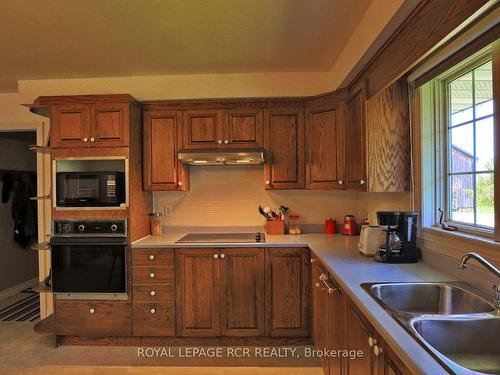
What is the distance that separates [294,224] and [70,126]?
224 centimetres

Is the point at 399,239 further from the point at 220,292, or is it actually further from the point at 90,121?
the point at 90,121

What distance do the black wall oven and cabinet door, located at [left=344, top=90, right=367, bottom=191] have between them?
196 centimetres

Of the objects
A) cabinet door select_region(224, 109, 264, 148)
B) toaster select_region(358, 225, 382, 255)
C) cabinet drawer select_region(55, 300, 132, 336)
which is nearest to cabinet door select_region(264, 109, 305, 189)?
cabinet door select_region(224, 109, 264, 148)

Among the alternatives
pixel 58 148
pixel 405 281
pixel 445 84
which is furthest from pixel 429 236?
pixel 58 148

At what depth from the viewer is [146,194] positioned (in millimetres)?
3002

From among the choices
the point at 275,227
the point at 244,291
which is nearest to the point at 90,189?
the point at 244,291

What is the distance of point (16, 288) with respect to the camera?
4.14 meters

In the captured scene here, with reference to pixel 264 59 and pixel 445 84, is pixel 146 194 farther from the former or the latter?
pixel 445 84

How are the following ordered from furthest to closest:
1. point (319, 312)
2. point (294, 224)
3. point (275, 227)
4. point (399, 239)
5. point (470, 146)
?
point (294, 224), point (275, 227), point (319, 312), point (399, 239), point (470, 146)

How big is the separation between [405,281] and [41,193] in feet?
10.9

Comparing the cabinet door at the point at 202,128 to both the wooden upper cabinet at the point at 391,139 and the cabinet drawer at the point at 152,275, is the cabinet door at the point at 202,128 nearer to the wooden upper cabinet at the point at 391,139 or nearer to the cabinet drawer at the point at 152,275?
the cabinet drawer at the point at 152,275

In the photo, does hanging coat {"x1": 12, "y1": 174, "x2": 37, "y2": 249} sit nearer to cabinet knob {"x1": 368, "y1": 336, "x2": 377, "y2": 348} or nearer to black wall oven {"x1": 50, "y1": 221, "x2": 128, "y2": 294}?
black wall oven {"x1": 50, "y1": 221, "x2": 128, "y2": 294}

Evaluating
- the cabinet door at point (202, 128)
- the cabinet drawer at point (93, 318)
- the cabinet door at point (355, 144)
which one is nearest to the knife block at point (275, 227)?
the cabinet door at point (355, 144)

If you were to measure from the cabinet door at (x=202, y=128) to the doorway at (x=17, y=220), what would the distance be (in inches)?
110
